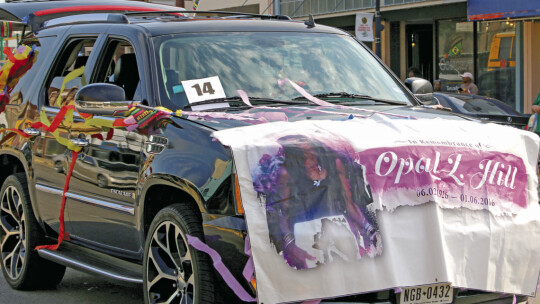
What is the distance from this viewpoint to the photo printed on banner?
4.37 meters

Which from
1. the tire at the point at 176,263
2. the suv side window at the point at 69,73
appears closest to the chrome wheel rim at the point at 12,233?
the suv side window at the point at 69,73

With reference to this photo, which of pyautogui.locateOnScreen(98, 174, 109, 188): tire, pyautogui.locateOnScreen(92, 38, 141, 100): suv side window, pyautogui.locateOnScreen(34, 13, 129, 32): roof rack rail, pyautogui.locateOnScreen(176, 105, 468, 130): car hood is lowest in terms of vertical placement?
pyautogui.locateOnScreen(98, 174, 109, 188): tire

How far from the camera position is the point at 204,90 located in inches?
227

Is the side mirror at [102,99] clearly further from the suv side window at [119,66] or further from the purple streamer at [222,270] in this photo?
the purple streamer at [222,270]

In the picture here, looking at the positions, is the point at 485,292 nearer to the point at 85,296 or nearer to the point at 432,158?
the point at 432,158

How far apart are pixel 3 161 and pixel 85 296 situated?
143 centimetres

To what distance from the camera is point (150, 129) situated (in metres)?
5.47

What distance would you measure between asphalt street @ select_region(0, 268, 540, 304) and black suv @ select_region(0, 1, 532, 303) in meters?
0.11

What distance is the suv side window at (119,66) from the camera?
6.33 m

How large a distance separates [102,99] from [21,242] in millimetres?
2126

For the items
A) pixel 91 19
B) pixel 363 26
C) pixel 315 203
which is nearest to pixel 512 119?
pixel 363 26

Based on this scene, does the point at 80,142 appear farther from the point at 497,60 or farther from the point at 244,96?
the point at 497,60

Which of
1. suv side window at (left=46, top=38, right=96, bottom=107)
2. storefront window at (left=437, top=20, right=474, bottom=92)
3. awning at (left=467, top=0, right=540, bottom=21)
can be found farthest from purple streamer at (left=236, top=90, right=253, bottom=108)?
storefront window at (left=437, top=20, right=474, bottom=92)

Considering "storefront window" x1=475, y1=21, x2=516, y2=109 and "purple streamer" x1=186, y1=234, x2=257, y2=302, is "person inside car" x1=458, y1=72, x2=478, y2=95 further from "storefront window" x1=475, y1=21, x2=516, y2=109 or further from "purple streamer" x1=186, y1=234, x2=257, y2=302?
"purple streamer" x1=186, y1=234, x2=257, y2=302
